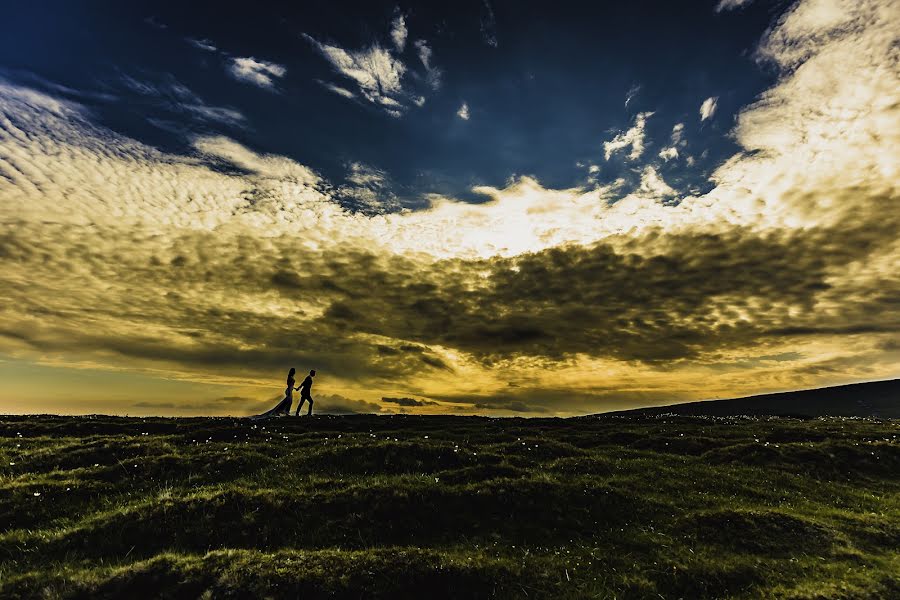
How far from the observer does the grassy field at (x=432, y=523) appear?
14117 millimetres

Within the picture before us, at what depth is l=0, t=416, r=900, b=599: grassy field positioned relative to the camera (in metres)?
14.1

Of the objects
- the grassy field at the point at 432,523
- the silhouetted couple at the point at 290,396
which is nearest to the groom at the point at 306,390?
the silhouetted couple at the point at 290,396

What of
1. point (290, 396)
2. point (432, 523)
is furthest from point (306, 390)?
point (432, 523)

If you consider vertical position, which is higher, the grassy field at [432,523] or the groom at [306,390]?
the groom at [306,390]

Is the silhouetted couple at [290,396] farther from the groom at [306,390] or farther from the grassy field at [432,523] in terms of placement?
the grassy field at [432,523]

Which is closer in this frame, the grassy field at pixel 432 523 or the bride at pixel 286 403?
the grassy field at pixel 432 523

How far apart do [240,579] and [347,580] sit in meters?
2.95

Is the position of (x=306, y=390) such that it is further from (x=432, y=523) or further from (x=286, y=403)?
(x=432, y=523)

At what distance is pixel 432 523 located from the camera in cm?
1884

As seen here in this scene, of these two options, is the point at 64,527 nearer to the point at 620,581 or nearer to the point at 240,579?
the point at 240,579

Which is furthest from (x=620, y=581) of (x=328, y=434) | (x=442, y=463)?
(x=328, y=434)

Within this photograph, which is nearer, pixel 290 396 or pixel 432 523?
pixel 432 523

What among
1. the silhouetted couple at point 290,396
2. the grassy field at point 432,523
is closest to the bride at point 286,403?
the silhouetted couple at point 290,396

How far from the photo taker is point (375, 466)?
2630cm
